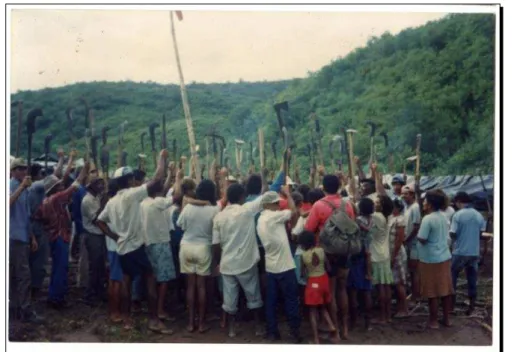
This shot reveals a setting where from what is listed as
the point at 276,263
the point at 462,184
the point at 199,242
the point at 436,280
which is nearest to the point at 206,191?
the point at 199,242

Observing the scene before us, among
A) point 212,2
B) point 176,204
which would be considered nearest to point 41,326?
point 176,204

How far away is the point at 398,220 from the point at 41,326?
4126 mm

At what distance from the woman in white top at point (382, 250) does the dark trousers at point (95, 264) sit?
307cm

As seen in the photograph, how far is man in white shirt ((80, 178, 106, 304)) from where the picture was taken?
7512 mm

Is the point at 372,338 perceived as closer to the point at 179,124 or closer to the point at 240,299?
the point at 240,299

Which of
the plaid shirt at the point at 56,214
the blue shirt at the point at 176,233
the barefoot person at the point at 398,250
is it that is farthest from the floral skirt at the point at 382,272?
the plaid shirt at the point at 56,214

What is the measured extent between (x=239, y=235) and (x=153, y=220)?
3.17ft

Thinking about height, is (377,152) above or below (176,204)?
above

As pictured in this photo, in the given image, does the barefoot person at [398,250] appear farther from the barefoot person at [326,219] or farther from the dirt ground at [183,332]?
the barefoot person at [326,219]

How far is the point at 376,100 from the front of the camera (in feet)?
27.1

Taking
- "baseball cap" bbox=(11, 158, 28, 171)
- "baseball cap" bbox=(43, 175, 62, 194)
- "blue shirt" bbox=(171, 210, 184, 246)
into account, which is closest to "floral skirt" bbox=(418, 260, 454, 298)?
"blue shirt" bbox=(171, 210, 184, 246)

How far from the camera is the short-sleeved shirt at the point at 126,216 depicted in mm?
7094

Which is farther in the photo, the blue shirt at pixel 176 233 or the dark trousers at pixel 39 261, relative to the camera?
the blue shirt at pixel 176 233

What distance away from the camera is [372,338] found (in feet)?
23.8
